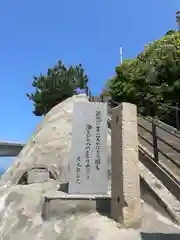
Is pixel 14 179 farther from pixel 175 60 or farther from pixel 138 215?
pixel 175 60

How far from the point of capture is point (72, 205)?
473 centimetres

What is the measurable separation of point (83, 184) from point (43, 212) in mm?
987

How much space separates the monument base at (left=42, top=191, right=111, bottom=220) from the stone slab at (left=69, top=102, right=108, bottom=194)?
50 cm

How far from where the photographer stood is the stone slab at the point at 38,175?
266 inches

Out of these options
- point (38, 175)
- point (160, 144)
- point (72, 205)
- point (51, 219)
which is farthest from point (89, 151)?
point (160, 144)

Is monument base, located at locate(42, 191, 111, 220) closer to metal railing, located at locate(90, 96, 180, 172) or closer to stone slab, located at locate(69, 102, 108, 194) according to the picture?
stone slab, located at locate(69, 102, 108, 194)

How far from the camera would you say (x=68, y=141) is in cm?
850

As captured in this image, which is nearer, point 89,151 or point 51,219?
point 51,219

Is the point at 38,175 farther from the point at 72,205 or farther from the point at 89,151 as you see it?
the point at 72,205

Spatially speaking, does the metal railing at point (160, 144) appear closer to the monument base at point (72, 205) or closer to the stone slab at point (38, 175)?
the monument base at point (72, 205)

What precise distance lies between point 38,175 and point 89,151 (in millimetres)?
1968

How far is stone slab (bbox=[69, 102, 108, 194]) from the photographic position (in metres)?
5.41

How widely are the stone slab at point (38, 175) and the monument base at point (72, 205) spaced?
1941mm

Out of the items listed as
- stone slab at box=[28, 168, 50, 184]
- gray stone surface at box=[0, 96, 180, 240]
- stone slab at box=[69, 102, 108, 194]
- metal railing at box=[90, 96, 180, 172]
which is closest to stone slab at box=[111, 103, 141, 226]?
gray stone surface at box=[0, 96, 180, 240]
